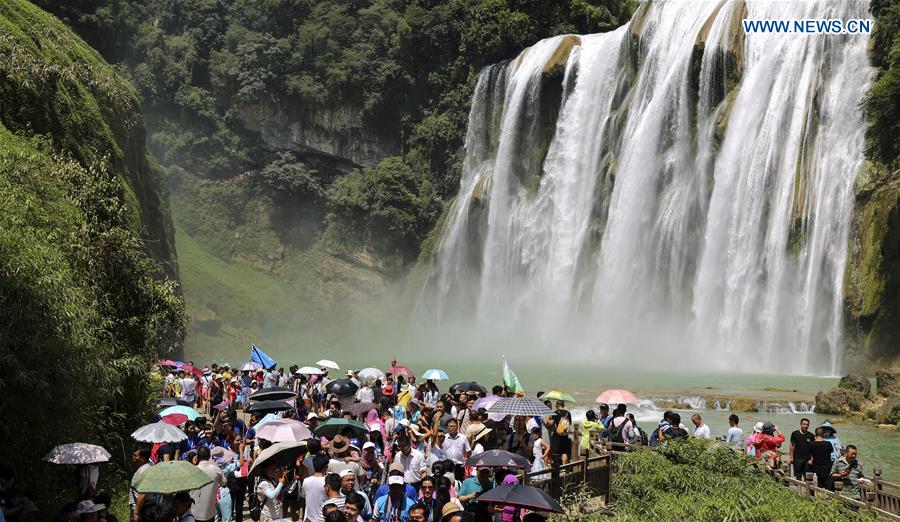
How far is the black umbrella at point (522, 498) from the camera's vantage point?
966 cm

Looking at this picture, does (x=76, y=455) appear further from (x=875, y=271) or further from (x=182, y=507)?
(x=875, y=271)

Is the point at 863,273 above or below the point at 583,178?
below

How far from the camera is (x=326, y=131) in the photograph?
242 ft

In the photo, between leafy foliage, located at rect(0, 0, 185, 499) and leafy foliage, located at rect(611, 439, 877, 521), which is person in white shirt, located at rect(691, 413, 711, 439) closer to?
leafy foliage, located at rect(611, 439, 877, 521)

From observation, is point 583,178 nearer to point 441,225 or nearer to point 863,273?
point 441,225

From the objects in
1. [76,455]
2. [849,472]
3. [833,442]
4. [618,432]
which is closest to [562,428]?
[618,432]

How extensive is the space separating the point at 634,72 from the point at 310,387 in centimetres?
3281

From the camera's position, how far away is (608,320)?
49.0 m

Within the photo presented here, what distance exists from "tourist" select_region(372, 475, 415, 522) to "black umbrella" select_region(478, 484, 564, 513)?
1.31m

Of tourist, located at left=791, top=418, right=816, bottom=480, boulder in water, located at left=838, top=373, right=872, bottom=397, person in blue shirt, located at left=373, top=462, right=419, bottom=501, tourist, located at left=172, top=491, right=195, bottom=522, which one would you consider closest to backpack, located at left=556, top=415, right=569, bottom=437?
person in blue shirt, located at left=373, top=462, right=419, bottom=501

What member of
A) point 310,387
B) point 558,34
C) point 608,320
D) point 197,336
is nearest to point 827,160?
point 608,320

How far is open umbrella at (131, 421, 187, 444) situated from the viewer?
13.0 metres

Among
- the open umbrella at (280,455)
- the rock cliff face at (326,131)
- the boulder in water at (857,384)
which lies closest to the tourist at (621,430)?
the open umbrella at (280,455)

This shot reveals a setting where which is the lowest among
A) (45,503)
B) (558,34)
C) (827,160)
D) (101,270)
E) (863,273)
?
(45,503)
